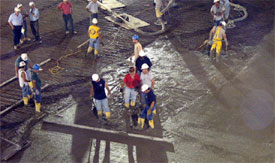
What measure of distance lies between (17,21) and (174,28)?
27.4ft

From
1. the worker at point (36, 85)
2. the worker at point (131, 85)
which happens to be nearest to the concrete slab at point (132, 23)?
the worker at point (131, 85)

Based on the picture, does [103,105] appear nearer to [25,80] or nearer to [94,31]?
[25,80]

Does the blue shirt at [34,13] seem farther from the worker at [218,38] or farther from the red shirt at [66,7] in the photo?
the worker at [218,38]

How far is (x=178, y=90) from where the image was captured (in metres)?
14.9

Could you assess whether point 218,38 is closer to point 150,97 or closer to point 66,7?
point 150,97

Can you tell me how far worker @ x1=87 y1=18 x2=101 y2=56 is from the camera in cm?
1638

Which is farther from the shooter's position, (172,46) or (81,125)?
(172,46)

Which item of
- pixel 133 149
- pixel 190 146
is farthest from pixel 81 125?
pixel 190 146

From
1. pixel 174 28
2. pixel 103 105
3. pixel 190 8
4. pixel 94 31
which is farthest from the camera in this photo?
pixel 190 8

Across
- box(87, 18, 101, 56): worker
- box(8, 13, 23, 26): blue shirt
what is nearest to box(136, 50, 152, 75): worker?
box(87, 18, 101, 56): worker

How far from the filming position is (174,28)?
1983cm

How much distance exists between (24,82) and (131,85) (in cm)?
411

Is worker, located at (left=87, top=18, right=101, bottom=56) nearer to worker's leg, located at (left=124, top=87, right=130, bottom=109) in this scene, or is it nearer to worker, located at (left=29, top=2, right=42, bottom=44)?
worker, located at (left=29, top=2, right=42, bottom=44)

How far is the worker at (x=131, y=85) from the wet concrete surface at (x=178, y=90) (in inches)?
22.4
